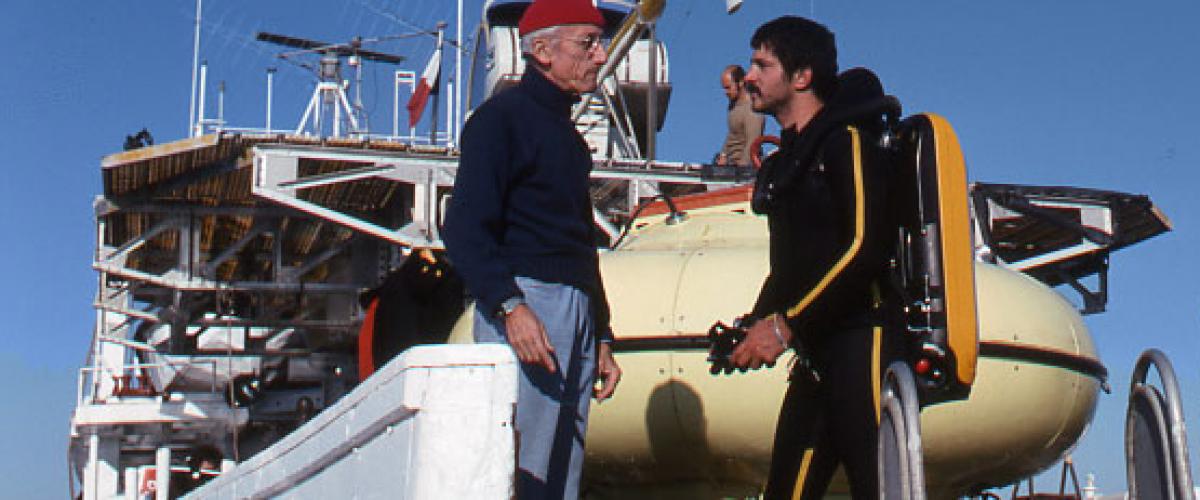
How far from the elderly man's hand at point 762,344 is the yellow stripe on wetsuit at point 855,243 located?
0.14 feet

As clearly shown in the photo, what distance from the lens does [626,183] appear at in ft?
47.7

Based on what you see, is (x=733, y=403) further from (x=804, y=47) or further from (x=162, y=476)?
(x=162, y=476)

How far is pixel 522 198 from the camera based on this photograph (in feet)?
11.3

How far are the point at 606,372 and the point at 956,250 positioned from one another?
3.22 ft

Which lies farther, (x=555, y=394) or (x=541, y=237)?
(x=541, y=237)

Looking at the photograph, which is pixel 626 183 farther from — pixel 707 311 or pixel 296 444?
pixel 296 444

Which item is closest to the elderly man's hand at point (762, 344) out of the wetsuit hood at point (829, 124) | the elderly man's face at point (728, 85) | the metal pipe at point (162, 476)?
the wetsuit hood at point (829, 124)

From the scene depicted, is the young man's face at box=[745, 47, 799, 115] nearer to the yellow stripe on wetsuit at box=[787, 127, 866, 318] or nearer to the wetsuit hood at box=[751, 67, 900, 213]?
the wetsuit hood at box=[751, 67, 900, 213]

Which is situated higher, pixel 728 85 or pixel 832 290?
pixel 728 85

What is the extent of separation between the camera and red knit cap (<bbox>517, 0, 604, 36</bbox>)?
3.53 metres

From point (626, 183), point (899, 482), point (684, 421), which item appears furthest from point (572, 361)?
point (626, 183)

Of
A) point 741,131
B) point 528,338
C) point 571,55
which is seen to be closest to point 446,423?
point 528,338

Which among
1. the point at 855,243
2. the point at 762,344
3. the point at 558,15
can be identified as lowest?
the point at 762,344

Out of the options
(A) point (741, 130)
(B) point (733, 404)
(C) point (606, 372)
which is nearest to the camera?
(C) point (606, 372)
